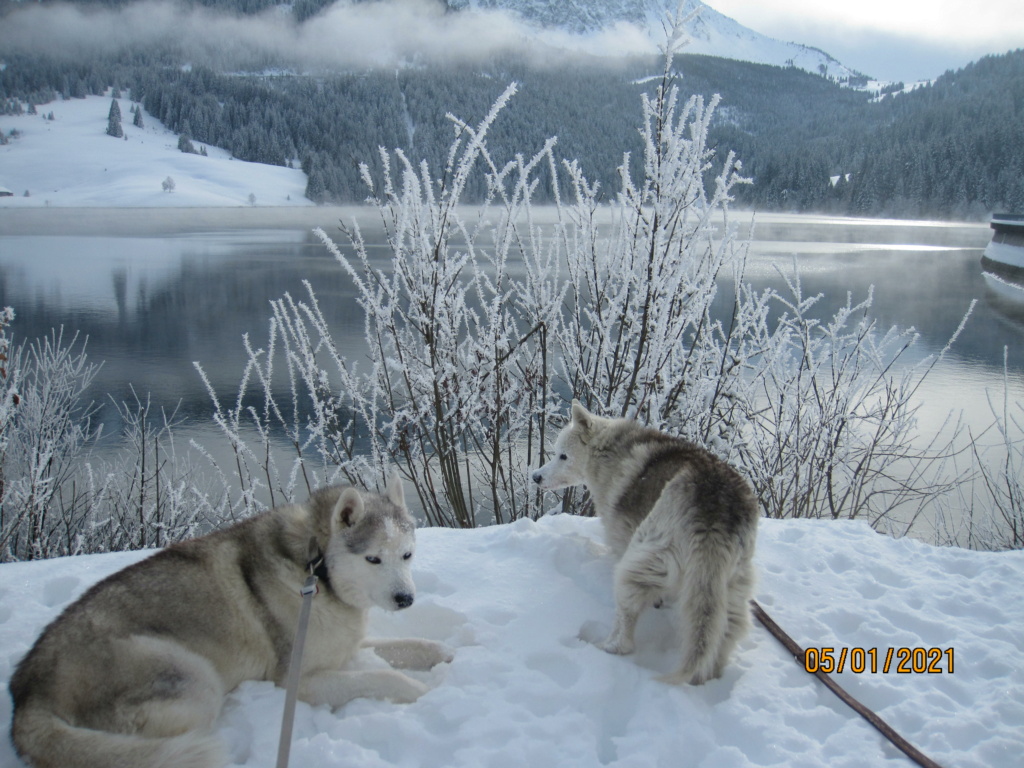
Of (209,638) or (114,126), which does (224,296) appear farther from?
(114,126)

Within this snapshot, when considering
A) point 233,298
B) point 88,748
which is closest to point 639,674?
point 88,748

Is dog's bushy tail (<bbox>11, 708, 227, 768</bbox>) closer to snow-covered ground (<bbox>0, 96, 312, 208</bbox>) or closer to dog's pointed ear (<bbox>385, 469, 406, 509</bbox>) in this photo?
dog's pointed ear (<bbox>385, 469, 406, 509</bbox>)

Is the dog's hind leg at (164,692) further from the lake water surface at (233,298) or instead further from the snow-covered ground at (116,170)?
the snow-covered ground at (116,170)

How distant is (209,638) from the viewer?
289 cm

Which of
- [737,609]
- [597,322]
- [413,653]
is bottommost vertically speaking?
[413,653]

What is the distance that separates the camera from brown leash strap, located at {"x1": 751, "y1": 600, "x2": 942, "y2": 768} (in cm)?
271

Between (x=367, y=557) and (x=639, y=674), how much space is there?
150cm

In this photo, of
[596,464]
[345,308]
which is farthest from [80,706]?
[345,308]

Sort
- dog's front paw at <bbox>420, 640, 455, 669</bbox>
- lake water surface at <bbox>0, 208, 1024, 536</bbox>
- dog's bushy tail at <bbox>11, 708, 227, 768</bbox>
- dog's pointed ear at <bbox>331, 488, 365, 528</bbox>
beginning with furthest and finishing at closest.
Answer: lake water surface at <bbox>0, 208, 1024, 536</bbox> < dog's front paw at <bbox>420, 640, 455, 669</bbox> < dog's pointed ear at <bbox>331, 488, 365, 528</bbox> < dog's bushy tail at <bbox>11, 708, 227, 768</bbox>

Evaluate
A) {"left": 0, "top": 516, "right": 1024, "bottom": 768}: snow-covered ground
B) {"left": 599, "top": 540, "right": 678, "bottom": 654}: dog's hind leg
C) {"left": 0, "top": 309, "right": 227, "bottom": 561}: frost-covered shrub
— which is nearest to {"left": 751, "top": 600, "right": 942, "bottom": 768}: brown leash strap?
{"left": 0, "top": 516, "right": 1024, "bottom": 768}: snow-covered ground

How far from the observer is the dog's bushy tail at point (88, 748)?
2344 mm

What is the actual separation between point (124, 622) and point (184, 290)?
32.6 m

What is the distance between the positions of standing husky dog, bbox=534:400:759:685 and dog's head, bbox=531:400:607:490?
75 centimetres
